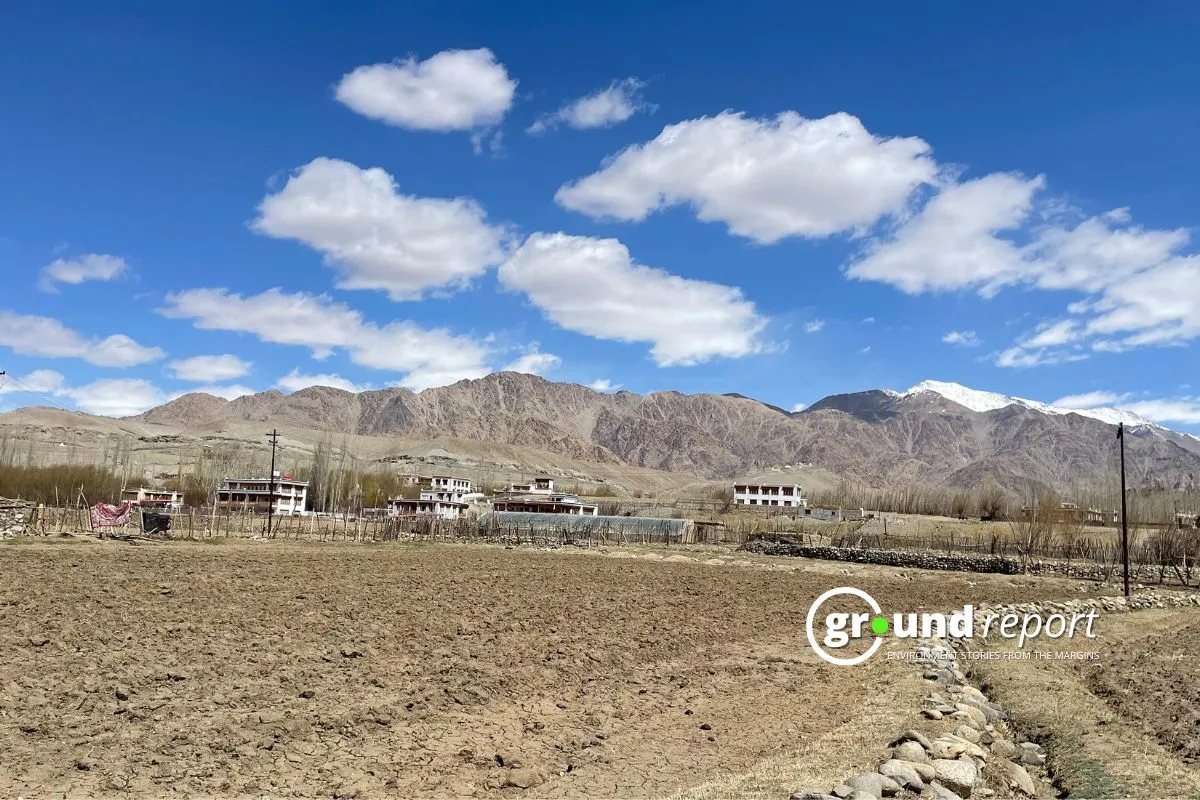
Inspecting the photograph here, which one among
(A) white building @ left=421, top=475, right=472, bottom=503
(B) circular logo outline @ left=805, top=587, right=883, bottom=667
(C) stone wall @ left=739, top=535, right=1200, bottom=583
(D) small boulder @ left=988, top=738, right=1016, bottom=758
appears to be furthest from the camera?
(A) white building @ left=421, top=475, right=472, bottom=503

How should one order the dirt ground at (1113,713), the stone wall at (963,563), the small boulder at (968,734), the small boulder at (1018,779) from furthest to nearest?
the stone wall at (963,563)
the small boulder at (968,734)
the dirt ground at (1113,713)
the small boulder at (1018,779)

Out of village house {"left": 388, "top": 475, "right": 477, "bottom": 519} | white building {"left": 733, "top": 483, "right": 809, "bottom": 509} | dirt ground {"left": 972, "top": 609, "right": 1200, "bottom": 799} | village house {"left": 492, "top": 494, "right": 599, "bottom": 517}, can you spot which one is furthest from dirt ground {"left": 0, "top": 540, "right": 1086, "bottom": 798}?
white building {"left": 733, "top": 483, "right": 809, "bottom": 509}

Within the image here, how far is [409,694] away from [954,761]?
7.38m

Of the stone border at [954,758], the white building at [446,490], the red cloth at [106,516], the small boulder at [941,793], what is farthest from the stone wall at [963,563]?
the white building at [446,490]

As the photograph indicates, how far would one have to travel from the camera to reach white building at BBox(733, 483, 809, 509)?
5167 inches

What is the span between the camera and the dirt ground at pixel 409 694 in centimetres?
891

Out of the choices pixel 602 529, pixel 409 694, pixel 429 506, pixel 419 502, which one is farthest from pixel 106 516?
pixel 429 506

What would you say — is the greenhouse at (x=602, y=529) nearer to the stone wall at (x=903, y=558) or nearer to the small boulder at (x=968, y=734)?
the stone wall at (x=903, y=558)

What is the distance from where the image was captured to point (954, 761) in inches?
356

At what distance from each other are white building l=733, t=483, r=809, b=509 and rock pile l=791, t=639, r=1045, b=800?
119678 millimetres

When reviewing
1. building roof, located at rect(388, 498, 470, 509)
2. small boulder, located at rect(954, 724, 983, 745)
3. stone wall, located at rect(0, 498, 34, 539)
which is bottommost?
small boulder, located at rect(954, 724, 983, 745)

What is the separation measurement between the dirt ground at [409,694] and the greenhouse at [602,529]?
42028mm

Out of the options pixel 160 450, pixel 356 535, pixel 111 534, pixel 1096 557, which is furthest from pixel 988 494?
pixel 160 450

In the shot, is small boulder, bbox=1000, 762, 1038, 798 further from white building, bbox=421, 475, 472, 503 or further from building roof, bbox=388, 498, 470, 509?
white building, bbox=421, 475, 472, 503
